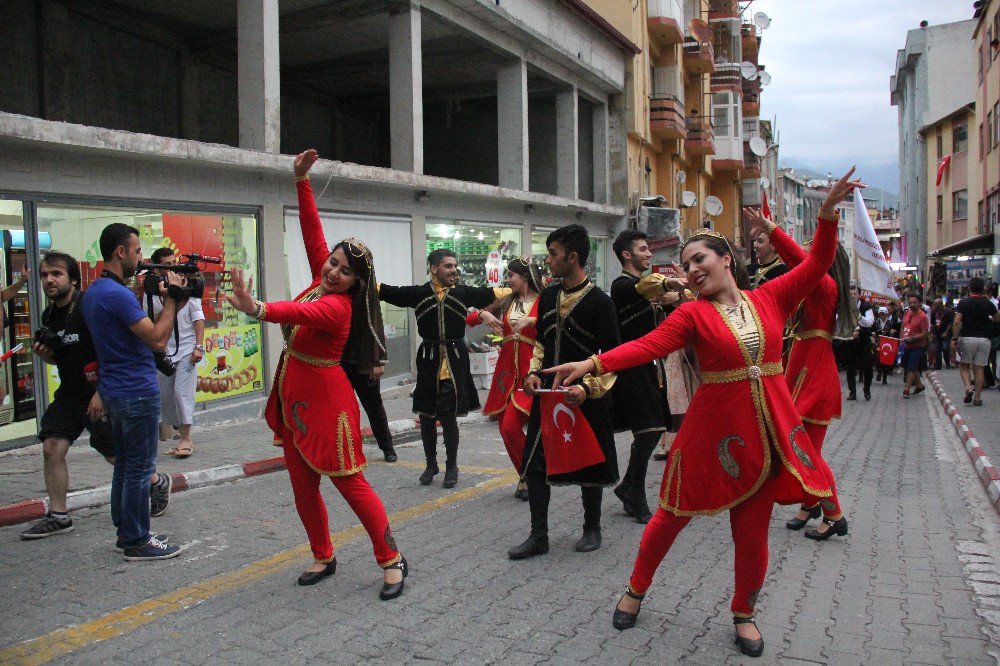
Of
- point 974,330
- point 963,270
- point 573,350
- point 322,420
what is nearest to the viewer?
point 322,420

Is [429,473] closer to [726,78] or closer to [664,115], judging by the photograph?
[664,115]

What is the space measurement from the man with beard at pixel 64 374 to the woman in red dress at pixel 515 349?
2873mm

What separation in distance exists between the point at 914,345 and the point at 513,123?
31.6ft

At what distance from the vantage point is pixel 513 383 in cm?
755

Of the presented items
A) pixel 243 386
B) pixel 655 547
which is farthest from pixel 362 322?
pixel 243 386

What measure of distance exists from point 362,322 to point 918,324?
14172 mm

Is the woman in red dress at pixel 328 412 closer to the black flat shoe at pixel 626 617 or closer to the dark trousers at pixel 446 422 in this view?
the black flat shoe at pixel 626 617

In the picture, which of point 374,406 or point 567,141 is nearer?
point 374,406

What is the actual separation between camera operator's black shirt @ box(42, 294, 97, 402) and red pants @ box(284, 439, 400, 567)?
2070mm

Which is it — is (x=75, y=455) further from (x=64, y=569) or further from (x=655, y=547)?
(x=655, y=547)

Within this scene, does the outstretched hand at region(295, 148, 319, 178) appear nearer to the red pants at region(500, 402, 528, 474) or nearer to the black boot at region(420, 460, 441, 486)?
the red pants at region(500, 402, 528, 474)

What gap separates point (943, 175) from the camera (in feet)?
144

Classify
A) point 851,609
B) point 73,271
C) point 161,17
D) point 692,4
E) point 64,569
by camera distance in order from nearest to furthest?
point 851,609, point 64,569, point 73,271, point 161,17, point 692,4

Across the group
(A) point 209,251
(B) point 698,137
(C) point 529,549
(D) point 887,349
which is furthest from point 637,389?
(B) point 698,137
